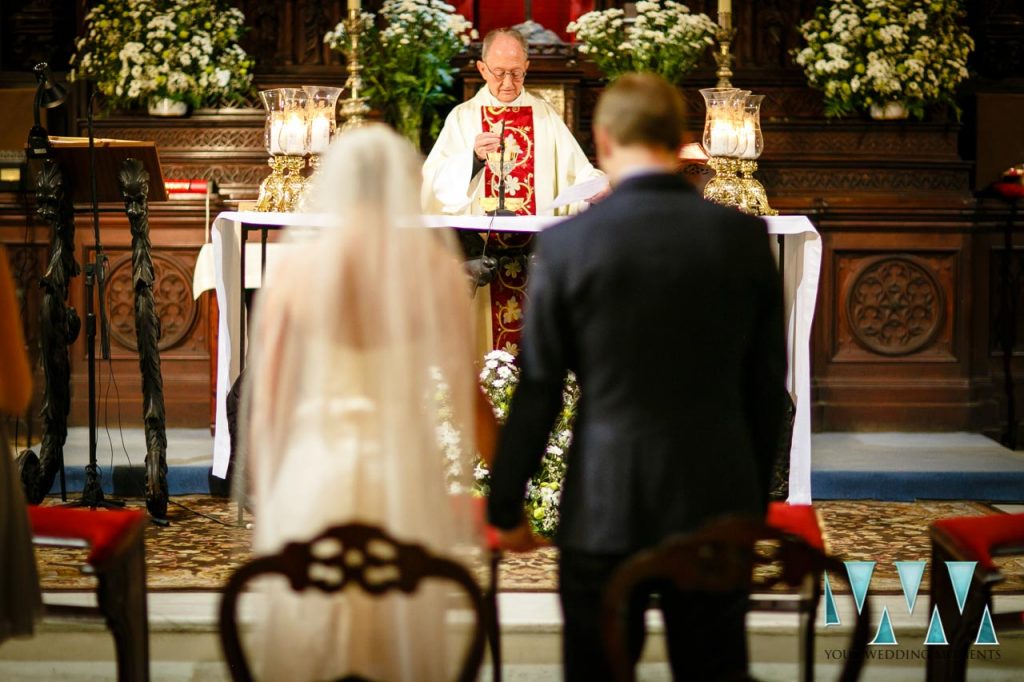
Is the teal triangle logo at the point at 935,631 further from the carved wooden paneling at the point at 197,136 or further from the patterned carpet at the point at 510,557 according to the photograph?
the carved wooden paneling at the point at 197,136

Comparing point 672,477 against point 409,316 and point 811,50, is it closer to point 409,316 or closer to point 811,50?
point 409,316

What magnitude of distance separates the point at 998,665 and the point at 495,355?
2.50 meters

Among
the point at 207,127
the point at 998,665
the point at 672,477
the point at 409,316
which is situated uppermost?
the point at 207,127

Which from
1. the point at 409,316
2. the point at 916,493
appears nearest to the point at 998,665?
the point at 916,493

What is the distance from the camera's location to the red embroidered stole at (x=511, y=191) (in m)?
6.74

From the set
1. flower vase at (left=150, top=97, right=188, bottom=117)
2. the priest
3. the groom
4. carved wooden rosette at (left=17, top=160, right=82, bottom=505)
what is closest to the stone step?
carved wooden rosette at (left=17, top=160, right=82, bottom=505)

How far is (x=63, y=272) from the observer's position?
6.16 metres

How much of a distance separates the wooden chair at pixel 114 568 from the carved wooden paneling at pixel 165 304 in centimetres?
423

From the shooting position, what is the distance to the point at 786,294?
649 centimetres

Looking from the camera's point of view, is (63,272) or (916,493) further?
(916,493)

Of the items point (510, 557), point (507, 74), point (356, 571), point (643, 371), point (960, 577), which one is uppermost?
point (507, 74)

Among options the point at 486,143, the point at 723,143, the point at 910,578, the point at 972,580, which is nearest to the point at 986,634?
the point at 910,578

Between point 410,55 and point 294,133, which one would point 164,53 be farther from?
point 294,133

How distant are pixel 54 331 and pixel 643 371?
13.2ft
